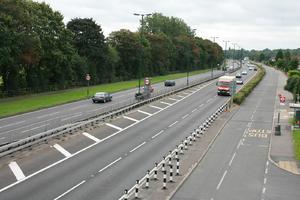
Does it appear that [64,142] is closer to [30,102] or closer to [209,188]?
[209,188]

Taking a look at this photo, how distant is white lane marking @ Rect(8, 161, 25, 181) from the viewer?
24562 mm

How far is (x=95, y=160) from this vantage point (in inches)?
1137

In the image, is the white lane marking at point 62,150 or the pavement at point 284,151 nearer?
the pavement at point 284,151

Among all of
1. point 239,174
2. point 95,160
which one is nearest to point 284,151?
point 239,174

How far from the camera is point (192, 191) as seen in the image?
75.2 ft

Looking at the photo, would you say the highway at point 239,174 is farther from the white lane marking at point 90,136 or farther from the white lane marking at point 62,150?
the white lane marking at point 90,136

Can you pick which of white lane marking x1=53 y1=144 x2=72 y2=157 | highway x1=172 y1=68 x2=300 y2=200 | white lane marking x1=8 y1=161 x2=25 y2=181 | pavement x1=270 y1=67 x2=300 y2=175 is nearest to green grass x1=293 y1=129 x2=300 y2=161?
pavement x1=270 y1=67 x2=300 y2=175

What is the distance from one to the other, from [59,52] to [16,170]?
49158mm

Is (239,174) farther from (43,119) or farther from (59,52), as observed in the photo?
(59,52)

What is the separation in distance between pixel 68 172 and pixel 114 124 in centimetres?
1789

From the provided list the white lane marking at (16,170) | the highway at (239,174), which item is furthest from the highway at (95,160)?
the highway at (239,174)

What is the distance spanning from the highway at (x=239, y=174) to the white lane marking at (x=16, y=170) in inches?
321

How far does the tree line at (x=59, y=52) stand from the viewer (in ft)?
206

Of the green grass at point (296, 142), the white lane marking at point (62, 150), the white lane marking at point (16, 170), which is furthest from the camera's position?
the green grass at point (296, 142)
